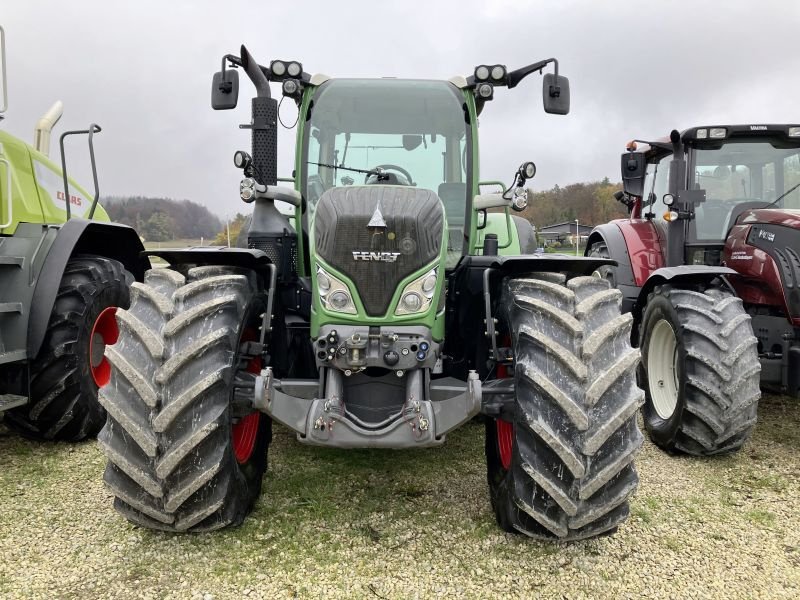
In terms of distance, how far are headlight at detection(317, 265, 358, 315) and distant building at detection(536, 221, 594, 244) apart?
19.7 metres

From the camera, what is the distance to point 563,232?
87.5 ft

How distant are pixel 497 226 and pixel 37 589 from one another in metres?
3.66

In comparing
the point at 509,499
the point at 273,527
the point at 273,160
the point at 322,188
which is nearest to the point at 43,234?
the point at 273,160

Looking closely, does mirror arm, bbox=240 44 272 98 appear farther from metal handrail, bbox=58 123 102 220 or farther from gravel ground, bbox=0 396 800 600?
gravel ground, bbox=0 396 800 600

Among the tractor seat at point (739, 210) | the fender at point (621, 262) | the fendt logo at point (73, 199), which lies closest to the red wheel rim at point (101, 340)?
the fendt logo at point (73, 199)

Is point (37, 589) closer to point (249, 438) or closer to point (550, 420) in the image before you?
point (249, 438)

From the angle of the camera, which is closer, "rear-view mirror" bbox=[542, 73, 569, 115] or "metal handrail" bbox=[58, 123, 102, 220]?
"rear-view mirror" bbox=[542, 73, 569, 115]

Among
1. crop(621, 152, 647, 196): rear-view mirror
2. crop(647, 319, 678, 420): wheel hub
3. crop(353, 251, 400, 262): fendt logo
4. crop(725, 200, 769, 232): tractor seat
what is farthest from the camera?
crop(621, 152, 647, 196): rear-view mirror

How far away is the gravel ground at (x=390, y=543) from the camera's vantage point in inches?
93.4

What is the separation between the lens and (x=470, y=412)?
2488 millimetres

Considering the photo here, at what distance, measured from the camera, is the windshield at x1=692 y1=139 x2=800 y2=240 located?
4957 mm

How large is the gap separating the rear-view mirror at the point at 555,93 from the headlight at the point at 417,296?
153 centimetres

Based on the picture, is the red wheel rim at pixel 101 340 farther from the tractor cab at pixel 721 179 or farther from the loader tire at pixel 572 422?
the tractor cab at pixel 721 179

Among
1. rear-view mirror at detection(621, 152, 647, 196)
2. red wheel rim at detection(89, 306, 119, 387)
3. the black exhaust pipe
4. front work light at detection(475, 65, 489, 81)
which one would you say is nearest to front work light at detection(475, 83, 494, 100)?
front work light at detection(475, 65, 489, 81)
